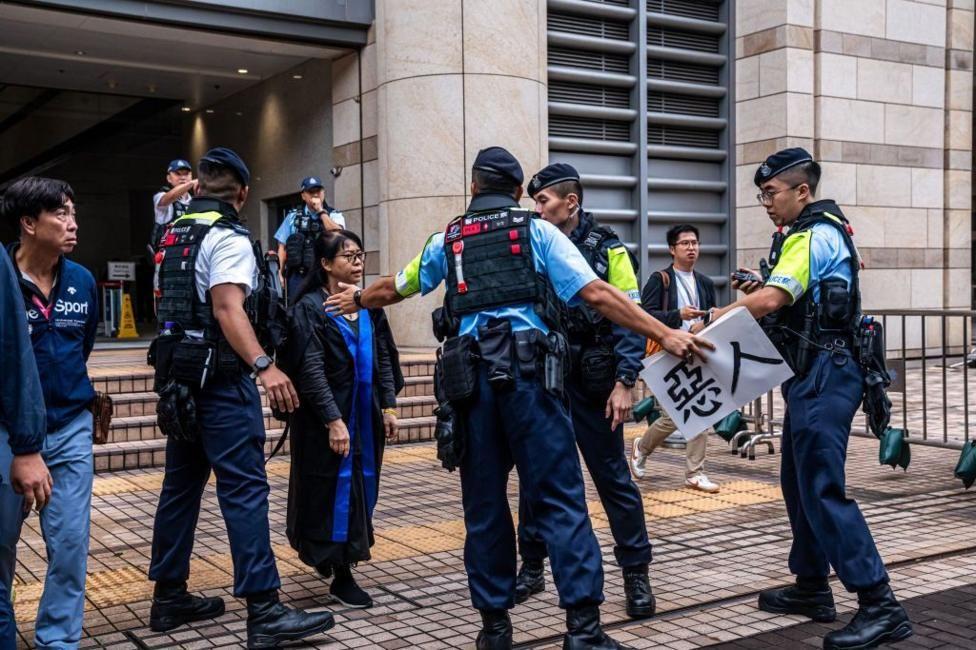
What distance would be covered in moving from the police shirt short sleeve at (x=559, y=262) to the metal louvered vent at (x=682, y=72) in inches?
461

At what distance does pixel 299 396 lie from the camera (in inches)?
192

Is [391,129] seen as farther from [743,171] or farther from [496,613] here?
[496,613]

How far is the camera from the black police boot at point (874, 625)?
4.15 metres

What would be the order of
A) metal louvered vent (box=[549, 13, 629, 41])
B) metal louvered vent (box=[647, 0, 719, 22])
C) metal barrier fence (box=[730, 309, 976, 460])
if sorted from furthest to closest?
metal louvered vent (box=[647, 0, 719, 22])
metal louvered vent (box=[549, 13, 629, 41])
metal barrier fence (box=[730, 309, 976, 460])

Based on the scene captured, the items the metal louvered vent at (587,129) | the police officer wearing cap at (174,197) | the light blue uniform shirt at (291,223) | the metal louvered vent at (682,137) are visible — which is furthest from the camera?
the metal louvered vent at (682,137)

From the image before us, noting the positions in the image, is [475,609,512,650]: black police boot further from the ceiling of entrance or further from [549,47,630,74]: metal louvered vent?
[549,47,630,74]: metal louvered vent

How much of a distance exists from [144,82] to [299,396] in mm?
12595

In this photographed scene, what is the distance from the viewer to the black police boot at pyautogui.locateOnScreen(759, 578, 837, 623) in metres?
4.62

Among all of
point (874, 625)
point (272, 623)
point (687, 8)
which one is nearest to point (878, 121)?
point (687, 8)

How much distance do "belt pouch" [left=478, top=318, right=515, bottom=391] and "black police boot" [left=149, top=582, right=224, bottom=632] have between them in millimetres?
1806

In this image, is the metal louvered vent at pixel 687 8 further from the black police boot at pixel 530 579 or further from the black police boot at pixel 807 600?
the black police boot at pixel 807 600

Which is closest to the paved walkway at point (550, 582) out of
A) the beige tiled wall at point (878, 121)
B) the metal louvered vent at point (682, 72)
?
the beige tiled wall at point (878, 121)

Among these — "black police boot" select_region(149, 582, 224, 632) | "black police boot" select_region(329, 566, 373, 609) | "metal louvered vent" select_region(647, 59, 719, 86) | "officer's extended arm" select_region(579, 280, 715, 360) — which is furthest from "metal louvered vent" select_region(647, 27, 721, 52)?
"black police boot" select_region(149, 582, 224, 632)

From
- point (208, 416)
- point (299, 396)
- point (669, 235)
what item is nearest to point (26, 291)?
point (208, 416)
